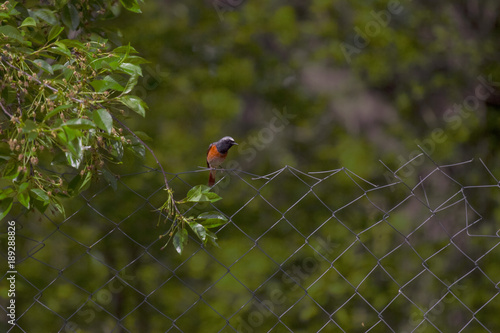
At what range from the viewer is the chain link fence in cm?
467

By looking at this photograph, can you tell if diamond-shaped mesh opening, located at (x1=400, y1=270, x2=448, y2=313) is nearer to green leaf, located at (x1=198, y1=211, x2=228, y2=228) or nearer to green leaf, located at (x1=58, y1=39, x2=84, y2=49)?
green leaf, located at (x1=198, y1=211, x2=228, y2=228)

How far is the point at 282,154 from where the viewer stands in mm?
5152

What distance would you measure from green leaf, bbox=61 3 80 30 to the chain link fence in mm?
2268

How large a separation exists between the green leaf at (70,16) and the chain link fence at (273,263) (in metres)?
2.27

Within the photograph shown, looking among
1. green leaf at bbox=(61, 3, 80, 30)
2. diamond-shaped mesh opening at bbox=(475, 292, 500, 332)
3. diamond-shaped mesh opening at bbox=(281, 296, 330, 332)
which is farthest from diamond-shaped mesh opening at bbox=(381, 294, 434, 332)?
green leaf at bbox=(61, 3, 80, 30)

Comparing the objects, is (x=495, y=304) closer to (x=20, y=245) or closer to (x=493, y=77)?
(x=493, y=77)

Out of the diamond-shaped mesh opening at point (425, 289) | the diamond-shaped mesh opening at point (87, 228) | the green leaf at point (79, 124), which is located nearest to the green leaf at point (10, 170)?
the green leaf at point (79, 124)

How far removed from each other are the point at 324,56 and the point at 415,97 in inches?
35.6

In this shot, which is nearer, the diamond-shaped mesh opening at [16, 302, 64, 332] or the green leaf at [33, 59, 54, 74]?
the green leaf at [33, 59, 54, 74]

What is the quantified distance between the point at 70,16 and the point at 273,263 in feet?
9.96

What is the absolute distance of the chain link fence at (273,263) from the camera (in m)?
4.67

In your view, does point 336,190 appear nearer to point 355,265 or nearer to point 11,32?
point 355,265

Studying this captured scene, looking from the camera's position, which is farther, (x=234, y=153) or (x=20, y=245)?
(x=234, y=153)

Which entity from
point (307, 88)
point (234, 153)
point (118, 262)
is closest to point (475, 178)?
point (307, 88)
